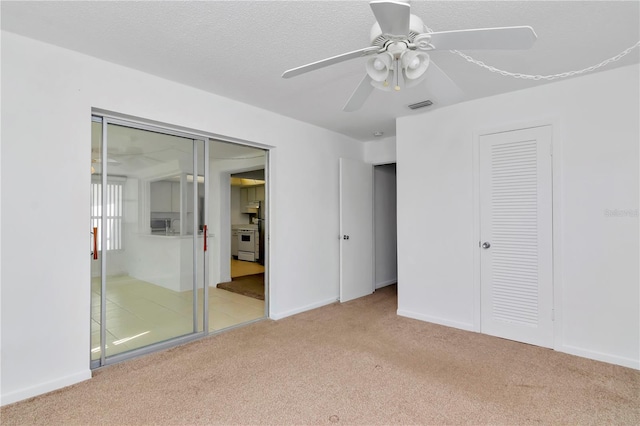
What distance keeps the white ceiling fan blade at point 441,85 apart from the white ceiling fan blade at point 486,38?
0.65 feet

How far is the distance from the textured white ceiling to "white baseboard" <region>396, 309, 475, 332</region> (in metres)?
2.51

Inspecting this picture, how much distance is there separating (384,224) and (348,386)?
369cm

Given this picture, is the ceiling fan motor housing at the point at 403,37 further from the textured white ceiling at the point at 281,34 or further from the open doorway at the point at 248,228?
the open doorway at the point at 248,228

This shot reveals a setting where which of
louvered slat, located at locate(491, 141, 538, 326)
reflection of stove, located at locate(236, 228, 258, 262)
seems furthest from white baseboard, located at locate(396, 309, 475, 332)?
reflection of stove, located at locate(236, 228, 258, 262)

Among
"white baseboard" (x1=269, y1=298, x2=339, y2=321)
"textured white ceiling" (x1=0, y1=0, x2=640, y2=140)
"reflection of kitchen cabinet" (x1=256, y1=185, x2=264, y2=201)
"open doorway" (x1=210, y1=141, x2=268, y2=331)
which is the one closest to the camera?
"textured white ceiling" (x1=0, y1=0, x2=640, y2=140)

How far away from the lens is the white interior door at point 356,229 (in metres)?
4.62

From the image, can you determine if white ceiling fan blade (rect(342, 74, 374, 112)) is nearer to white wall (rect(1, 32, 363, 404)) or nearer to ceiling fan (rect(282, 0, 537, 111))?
ceiling fan (rect(282, 0, 537, 111))

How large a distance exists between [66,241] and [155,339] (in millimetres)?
1238

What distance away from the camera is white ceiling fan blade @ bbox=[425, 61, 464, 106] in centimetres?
182

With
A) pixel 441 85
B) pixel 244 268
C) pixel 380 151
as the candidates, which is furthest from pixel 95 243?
pixel 244 268

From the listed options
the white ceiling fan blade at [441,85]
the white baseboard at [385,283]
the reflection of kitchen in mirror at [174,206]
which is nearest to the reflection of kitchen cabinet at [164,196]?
the reflection of kitchen in mirror at [174,206]

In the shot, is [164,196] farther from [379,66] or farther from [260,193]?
[260,193]

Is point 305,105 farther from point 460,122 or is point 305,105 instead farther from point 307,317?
point 307,317

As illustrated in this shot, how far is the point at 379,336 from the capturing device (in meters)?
3.33
